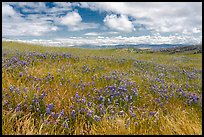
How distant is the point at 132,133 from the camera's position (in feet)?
10.8

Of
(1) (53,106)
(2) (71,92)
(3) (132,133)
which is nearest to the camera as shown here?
(3) (132,133)

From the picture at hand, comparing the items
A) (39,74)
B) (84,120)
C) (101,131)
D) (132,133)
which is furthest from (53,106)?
(39,74)

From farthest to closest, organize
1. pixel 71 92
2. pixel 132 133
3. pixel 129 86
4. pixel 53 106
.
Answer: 1. pixel 129 86
2. pixel 71 92
3. pixel 53 106
4. pixel 132 133

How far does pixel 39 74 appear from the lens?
19.2ft

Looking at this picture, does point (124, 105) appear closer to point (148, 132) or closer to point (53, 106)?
point (148, 132)

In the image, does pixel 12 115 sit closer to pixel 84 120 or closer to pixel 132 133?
pixel 84 120

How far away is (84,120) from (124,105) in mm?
898

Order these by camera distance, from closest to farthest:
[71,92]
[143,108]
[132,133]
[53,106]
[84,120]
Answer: [132,133], [84,120], [53,106], [143,108], [71,92]

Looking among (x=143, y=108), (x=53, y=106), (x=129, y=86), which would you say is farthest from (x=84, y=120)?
(x=129, y=86)

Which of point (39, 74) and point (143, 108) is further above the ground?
point (39, 74)

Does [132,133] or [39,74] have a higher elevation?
[39,74]

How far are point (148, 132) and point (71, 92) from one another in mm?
1913

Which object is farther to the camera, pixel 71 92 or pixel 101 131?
pixel 71 92

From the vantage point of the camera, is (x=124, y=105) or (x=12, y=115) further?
(x=124, y=105)
